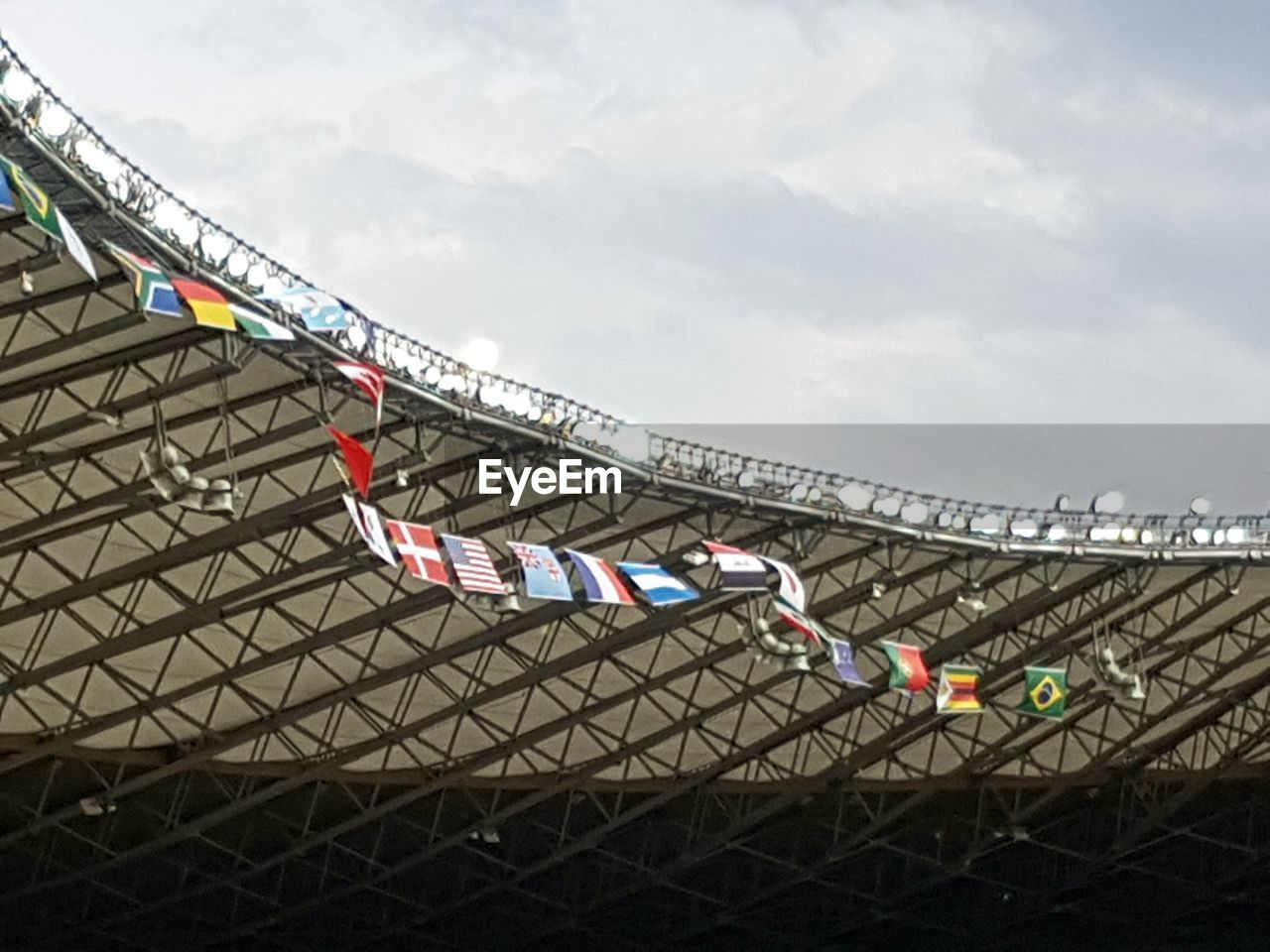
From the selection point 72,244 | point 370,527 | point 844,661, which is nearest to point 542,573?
point 370,527

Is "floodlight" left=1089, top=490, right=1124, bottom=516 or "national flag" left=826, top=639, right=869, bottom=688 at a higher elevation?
"floodlight" left=1089, top=490, right=1124, bottom=516

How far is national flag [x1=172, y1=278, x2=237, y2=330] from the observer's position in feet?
95.0

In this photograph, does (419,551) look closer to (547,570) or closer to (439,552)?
(439,552)

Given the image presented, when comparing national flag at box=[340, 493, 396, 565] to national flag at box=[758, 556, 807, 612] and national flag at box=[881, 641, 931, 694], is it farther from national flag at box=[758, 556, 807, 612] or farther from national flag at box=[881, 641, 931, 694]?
national flag at box=[881, 641, 931, 694]

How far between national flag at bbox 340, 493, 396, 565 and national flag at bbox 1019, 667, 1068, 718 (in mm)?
17456

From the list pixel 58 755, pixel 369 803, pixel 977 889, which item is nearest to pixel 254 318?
pixel 58 755

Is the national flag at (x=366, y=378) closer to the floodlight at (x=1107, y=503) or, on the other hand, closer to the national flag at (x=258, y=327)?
the national flag at (x=258, y=327)

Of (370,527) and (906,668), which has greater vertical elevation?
(906,668)

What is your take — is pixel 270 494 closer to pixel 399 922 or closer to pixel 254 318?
pixel 254 318

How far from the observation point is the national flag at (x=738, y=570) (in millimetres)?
37875

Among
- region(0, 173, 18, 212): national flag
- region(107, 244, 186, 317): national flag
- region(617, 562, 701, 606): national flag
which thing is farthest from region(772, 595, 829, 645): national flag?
region(0, 173, 18, 212): national flag

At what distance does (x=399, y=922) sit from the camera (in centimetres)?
6025

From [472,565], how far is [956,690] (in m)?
13.6

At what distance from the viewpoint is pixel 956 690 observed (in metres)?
45.9
